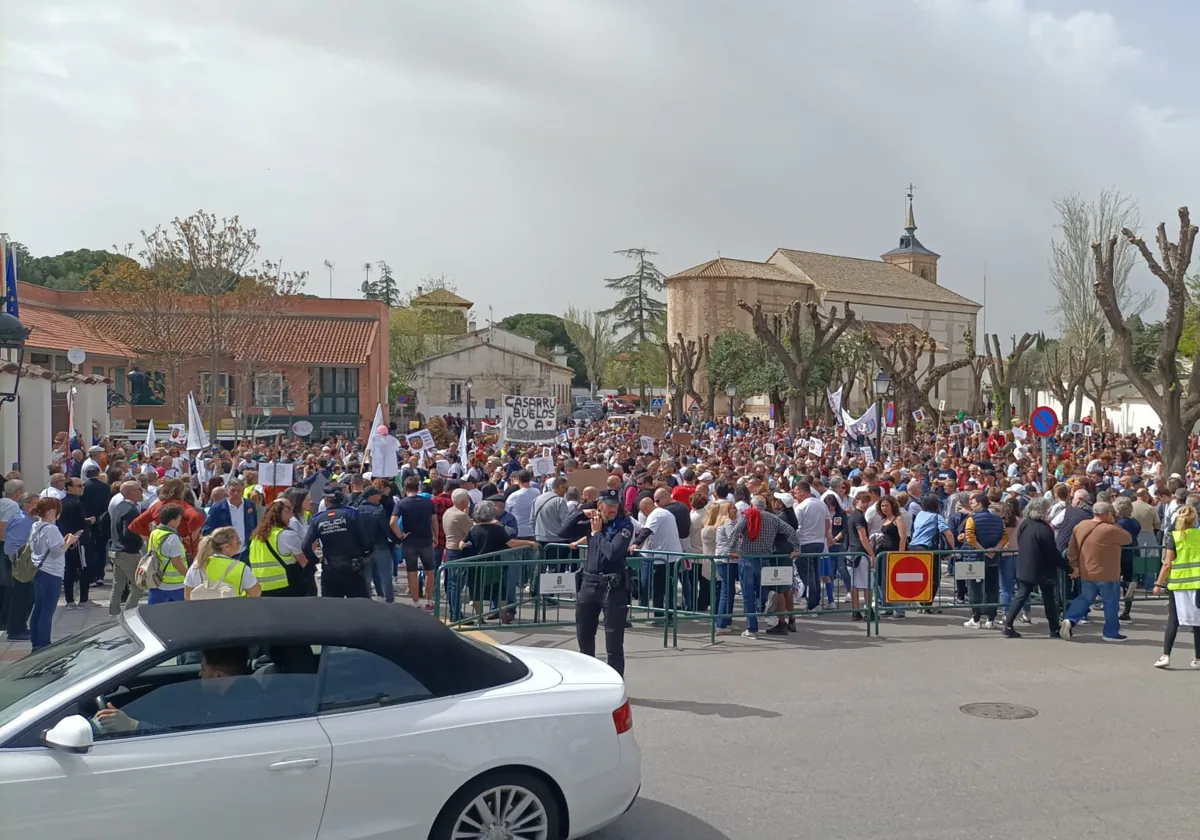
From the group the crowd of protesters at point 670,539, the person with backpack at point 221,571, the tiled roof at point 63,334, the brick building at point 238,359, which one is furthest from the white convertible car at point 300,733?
the tiled roof at point 63,334

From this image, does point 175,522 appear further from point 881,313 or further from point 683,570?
point 881,313

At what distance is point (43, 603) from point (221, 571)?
2802 millimetres

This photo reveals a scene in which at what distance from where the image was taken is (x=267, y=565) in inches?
381

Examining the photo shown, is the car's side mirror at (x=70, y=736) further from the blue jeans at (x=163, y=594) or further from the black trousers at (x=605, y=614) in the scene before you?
the blue jeans at (x=163, y=594)

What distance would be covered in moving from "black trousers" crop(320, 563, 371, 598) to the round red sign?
5947 millimetres

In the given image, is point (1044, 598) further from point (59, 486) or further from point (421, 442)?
point (421, 442)

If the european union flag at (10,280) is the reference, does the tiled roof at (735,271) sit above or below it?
above

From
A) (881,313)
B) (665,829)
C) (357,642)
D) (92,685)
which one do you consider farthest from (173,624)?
(881,313)

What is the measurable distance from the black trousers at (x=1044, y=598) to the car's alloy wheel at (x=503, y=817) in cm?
792

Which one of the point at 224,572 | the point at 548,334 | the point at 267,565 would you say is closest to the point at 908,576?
the point at 267,565

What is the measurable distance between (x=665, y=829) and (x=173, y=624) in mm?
2886

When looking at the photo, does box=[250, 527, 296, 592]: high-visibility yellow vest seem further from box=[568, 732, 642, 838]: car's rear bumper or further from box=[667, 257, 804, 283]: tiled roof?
box=[667, 257, 804, 283]: tiled roof

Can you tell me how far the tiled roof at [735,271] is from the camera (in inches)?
3479

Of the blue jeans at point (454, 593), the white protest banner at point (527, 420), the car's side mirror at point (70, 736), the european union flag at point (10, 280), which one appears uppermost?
the european union flag at point (10, 280)
